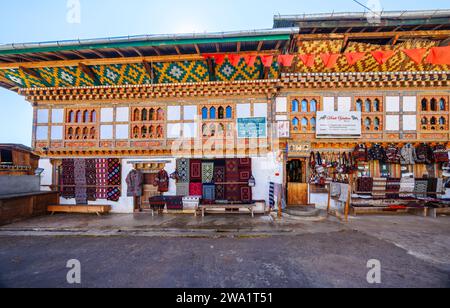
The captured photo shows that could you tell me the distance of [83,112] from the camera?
10.2 meters

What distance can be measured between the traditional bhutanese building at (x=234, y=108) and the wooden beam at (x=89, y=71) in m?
0.06

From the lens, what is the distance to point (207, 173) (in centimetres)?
966

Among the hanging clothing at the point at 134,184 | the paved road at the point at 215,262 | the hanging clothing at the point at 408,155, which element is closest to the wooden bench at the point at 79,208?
the hanging clothing at the point at 134,184

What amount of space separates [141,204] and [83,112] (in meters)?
6.25

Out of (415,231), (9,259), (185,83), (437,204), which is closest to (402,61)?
(437,204)

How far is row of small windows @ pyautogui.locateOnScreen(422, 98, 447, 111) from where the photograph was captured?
938 centimetres

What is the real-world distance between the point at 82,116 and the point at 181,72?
Result: 6309 mm

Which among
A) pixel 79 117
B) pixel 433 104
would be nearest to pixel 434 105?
pixel 433 104

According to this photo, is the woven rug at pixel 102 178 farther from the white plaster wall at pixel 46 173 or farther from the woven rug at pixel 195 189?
the woven rug at pixel 195 189

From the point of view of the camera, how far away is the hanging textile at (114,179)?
9.87 m

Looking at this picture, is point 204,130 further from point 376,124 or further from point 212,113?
point 376,124

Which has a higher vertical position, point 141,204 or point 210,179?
point 210,179
